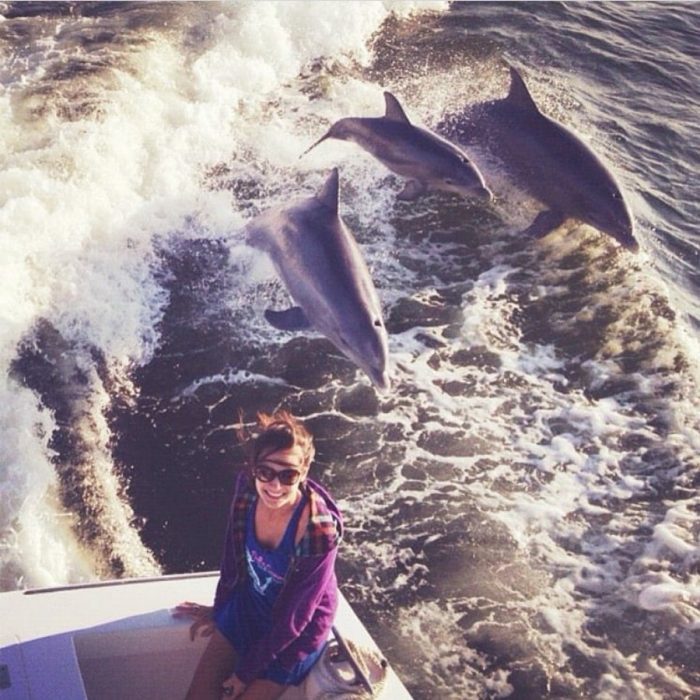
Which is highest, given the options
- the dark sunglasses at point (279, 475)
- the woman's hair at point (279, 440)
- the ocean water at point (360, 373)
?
the woman's hair at point (279, 440)

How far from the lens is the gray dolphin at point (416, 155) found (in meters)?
9.77

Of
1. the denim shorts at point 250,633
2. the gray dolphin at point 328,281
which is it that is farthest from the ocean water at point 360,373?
the denim shorts at point 250,633

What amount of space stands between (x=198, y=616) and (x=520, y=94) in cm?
775

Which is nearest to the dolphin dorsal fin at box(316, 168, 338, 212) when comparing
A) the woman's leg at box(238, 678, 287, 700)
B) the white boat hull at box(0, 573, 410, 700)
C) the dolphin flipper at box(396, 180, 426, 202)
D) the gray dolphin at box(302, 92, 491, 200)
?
the gray dolphin at box(302, 92, 491, 200)

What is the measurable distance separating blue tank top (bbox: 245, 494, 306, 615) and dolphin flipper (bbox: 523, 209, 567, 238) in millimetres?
6802

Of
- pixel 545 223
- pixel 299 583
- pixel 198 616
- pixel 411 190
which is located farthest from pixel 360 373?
pixel 299 583

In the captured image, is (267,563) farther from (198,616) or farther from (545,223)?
(545,223)

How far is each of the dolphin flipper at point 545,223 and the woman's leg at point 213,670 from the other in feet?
22.8

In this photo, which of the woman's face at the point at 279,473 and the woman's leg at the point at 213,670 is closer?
the woman's face at the point at 279,473

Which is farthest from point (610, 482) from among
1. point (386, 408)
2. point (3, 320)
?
point (3, 320)

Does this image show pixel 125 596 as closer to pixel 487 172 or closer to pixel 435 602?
pixel 435 602

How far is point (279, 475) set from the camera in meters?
4.21

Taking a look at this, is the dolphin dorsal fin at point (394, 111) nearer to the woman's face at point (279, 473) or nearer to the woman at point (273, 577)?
the woman at point (273, 577)

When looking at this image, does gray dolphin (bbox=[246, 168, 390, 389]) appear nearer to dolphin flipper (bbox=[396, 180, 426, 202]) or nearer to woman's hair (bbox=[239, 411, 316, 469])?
dolphin flipper (bbox=[396, 180, 426, 202])
